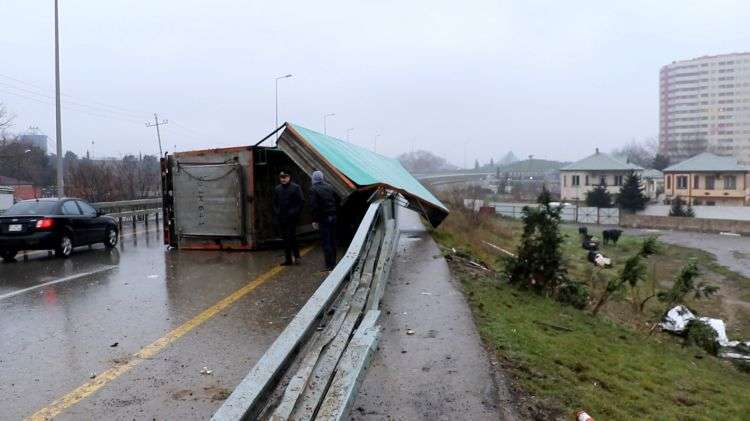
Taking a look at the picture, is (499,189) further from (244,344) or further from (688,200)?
(244,344)

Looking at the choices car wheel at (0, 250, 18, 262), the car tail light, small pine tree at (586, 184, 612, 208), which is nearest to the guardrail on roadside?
car wheel at (0, 250, 18, 262)

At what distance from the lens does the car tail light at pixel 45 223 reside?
1209cm

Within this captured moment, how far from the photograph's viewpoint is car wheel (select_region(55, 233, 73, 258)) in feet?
41.0

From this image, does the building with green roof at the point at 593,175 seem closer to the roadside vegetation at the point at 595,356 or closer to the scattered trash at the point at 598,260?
Answer: the scattered trash at the point at 598,260

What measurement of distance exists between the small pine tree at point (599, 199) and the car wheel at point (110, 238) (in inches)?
2370

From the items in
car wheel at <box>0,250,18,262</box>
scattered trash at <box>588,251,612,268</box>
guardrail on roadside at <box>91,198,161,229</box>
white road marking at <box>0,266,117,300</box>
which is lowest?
scattered trash at <box>588,251,612,268</box>

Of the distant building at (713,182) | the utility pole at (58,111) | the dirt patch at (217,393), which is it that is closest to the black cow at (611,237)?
the distant building at (713,182)

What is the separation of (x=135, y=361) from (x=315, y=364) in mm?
2321

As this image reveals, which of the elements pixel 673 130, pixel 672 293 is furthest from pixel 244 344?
pixel 673 130

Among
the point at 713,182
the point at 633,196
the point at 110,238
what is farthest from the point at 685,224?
the point at 110,238

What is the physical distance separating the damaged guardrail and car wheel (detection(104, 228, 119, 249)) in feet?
33.2

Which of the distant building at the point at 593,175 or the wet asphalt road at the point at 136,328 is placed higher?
the distant building at the point at 593,175

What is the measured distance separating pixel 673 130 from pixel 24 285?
6597 inches

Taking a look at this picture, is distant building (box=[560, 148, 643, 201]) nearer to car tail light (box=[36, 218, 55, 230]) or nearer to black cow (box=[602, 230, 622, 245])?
black cow (box=[602, 230, 622, 245])
